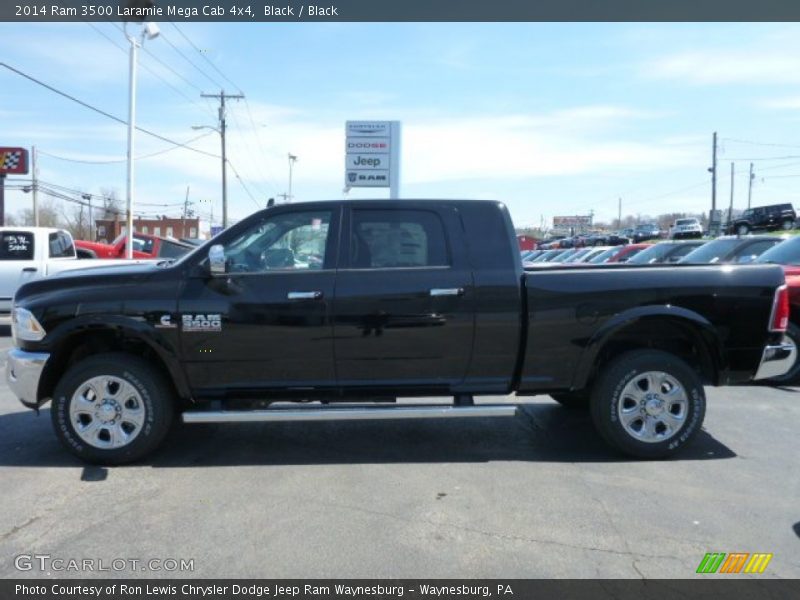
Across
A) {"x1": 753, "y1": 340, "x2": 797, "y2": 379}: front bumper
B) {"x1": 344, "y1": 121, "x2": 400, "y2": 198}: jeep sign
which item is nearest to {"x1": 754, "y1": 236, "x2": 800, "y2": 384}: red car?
{"x1": 753, "y1": 340, "x2": 797, "y2": 379}: front bumper

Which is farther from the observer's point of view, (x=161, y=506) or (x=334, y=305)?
(x=334, y=305)

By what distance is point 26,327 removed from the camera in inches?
199

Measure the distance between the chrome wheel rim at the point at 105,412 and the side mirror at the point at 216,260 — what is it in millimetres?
1083

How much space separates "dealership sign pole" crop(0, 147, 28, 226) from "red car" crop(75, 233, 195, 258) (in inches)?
331

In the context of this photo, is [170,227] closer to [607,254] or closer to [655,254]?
[607,254]

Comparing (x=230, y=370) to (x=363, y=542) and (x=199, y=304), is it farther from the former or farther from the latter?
(x=363, y=542)

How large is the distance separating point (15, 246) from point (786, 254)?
43.1 ft

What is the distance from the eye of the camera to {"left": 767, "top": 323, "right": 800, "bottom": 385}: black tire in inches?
308

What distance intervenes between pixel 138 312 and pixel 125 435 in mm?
950

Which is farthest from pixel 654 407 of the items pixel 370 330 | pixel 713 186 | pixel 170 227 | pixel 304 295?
pixel 170 227

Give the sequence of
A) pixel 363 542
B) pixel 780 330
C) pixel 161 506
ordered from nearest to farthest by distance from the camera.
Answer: pixel 363 542 → pixel 161 506 → pixel 780 330

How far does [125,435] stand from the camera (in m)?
5.03
